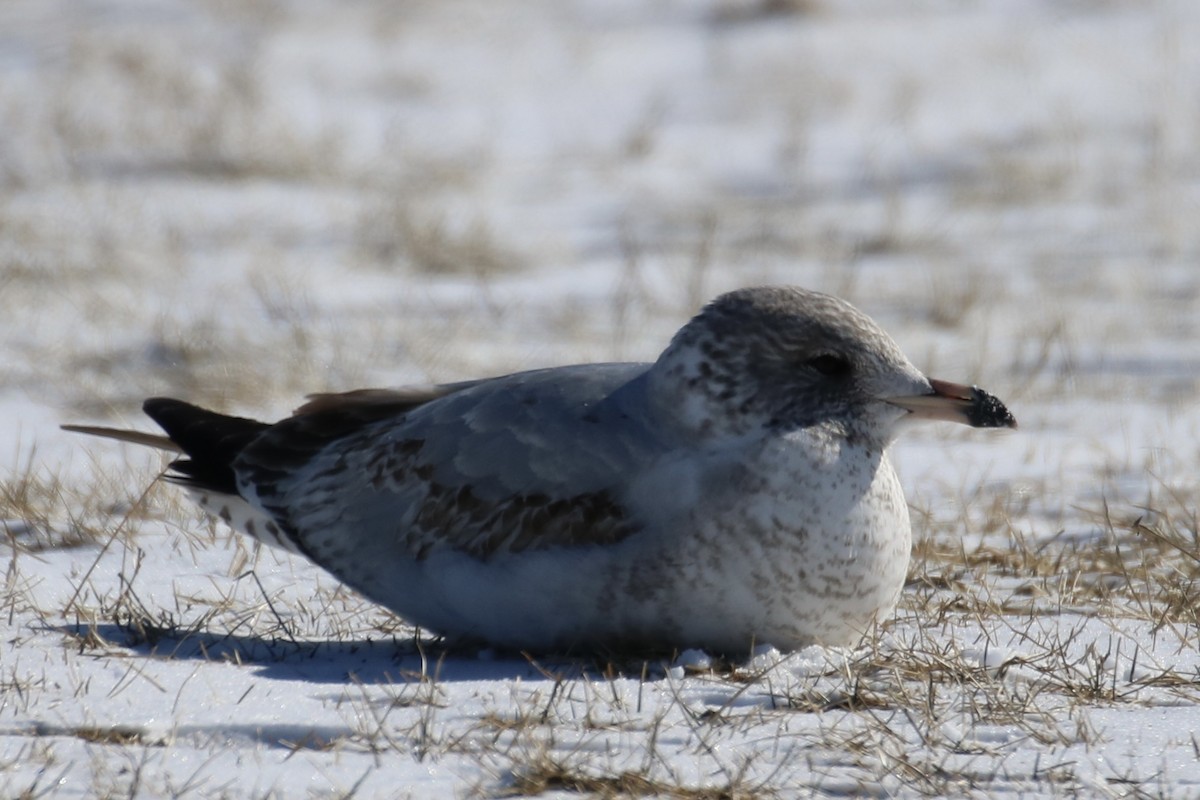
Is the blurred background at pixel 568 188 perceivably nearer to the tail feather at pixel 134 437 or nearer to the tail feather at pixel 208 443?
the tail feather at pixel 134 437

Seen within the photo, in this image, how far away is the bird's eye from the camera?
13.3 feet

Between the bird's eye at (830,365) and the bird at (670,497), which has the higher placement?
the bird's eye at (830,365)

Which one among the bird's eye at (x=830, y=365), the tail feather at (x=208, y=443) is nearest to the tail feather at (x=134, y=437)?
the tail feather at (x=208, y=443)

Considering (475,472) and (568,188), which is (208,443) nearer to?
(475,472)

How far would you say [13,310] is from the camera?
883 centimetres

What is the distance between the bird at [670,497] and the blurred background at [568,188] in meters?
3.40

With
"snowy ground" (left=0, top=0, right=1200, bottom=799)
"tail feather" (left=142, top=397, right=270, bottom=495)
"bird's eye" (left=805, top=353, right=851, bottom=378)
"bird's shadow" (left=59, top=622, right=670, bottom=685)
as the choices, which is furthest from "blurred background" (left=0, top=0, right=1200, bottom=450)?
"bird's eye" (left=805, top=353, right=851, bottom=378)

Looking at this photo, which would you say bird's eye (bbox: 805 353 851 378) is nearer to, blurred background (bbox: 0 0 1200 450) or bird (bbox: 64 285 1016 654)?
bird (bbox: 64 285 1016 654)

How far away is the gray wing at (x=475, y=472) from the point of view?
3963 millimetres

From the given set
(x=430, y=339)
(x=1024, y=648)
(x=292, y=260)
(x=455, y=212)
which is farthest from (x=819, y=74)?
(x=1024, y=648)

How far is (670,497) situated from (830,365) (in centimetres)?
51

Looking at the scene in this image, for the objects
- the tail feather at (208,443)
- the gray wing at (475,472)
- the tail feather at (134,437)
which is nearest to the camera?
the gray wing at (475,472)

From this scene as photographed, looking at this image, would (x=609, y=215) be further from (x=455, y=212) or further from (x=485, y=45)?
(x=485, y=45)

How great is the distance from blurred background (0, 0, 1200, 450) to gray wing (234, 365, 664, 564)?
301cm
